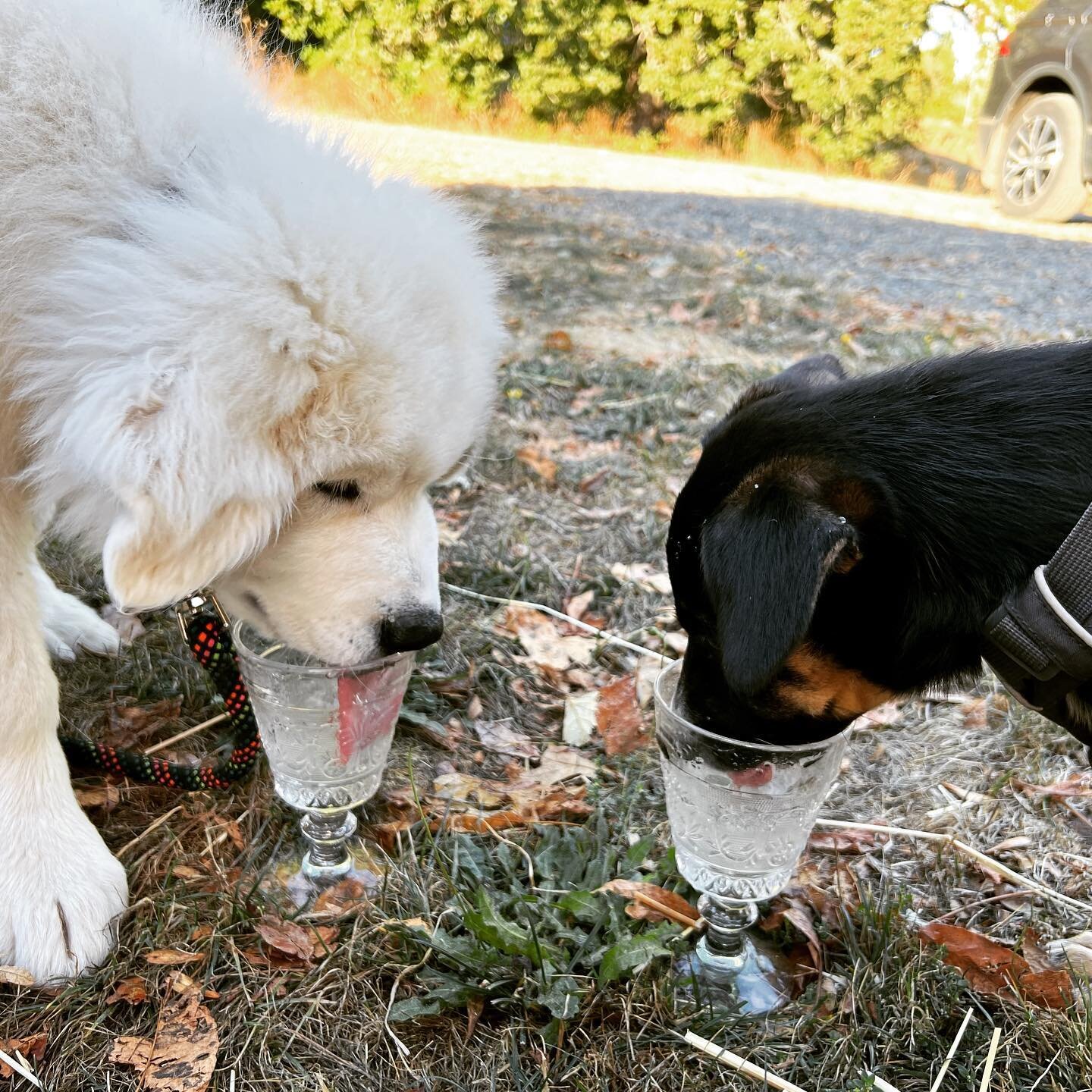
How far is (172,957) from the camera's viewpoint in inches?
75.6

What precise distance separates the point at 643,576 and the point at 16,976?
2343mm

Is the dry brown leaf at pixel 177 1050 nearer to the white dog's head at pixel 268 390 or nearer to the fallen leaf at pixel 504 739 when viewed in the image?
the white dog's head at pixel 268 390

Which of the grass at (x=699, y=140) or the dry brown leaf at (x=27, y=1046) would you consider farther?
the grass at (x=699, y=140)

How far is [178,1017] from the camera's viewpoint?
1.81 m

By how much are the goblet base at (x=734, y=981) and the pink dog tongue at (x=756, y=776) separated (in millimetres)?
413

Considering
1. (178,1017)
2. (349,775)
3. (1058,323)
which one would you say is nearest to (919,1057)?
(349,775)

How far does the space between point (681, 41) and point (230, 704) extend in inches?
722

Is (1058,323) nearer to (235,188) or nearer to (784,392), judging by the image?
(784,392)

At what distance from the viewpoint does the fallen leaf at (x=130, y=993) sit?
184 centimetres

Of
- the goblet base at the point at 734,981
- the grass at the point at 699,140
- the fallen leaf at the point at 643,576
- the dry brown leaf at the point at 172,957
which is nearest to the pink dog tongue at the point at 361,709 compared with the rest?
the dry brown leaf at the point at 172,957

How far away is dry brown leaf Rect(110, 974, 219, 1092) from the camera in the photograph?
67.1 inches

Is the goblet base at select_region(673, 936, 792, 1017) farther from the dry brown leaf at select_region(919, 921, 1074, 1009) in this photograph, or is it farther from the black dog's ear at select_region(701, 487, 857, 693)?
the black dog's ear at select_region(701, 487, 857, 693)

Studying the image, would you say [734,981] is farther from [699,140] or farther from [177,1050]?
[699,140]

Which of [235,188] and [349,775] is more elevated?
[235,188]
